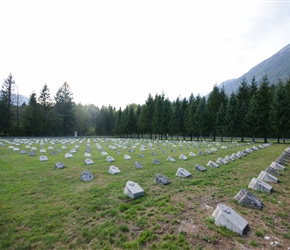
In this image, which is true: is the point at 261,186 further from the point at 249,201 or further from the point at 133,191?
the point at 133,191

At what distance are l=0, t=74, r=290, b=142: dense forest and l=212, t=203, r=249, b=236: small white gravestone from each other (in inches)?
1259

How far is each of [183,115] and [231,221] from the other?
4163 centimetres

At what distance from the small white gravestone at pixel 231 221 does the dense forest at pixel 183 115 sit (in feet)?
105

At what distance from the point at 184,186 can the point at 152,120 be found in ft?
136

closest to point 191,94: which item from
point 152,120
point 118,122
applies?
point 152,120

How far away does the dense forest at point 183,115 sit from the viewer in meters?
31.2

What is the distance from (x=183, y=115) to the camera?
4438cm

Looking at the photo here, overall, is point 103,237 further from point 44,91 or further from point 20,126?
point 44,91

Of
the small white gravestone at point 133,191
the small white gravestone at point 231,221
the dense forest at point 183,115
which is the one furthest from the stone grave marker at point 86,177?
the dense forest at point 183,115

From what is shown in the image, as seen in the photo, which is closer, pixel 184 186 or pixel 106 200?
pixel 106 200

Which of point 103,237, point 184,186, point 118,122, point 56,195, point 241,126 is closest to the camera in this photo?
point 103,237

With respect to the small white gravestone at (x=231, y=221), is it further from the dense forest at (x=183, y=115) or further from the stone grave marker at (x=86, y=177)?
the dense forest at (x=183, y=115)

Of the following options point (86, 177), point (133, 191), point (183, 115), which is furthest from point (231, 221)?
point (183, 115)

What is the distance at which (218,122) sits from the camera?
3594cm
